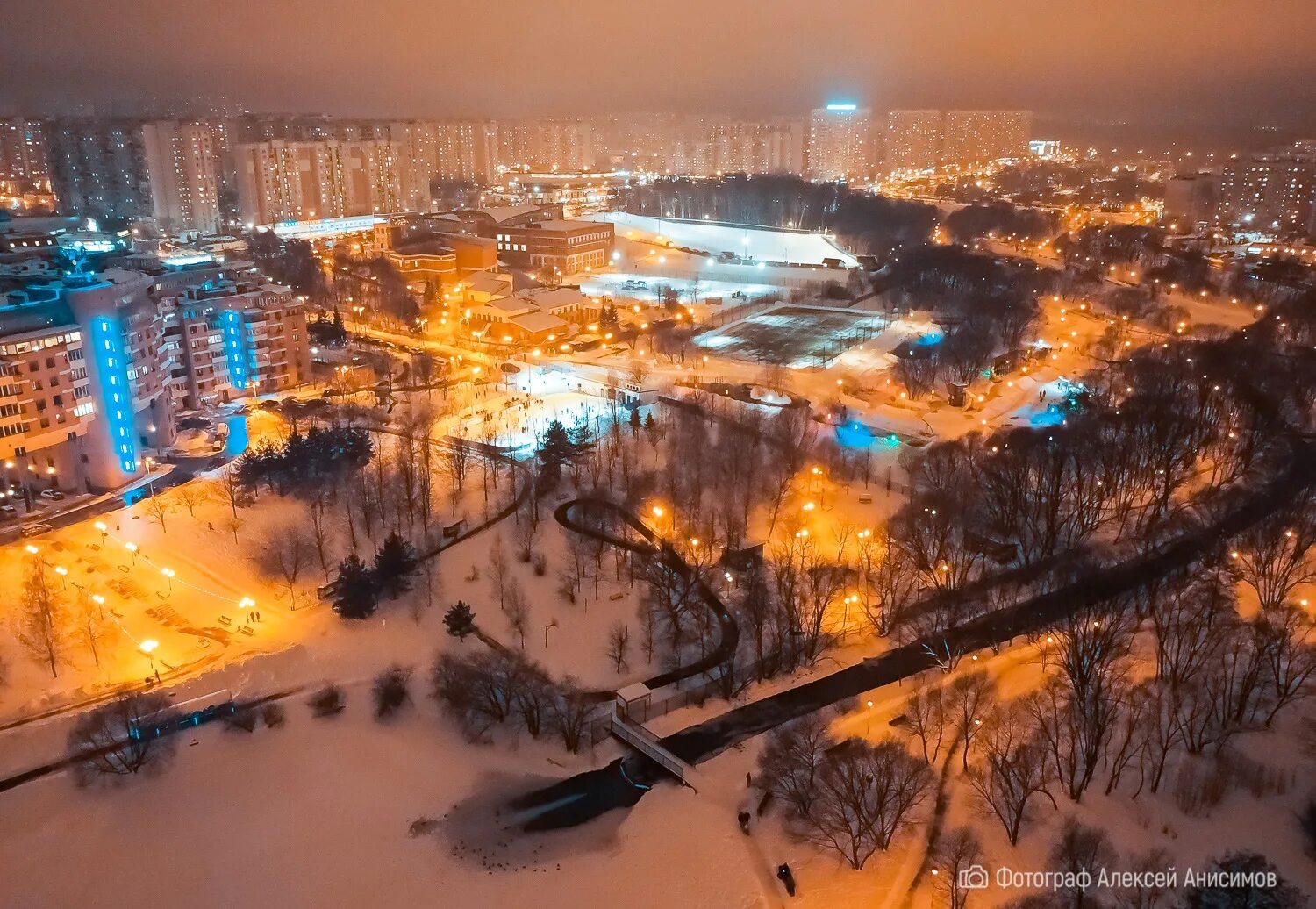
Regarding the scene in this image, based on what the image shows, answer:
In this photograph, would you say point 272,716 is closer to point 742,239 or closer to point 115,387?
point 115,387

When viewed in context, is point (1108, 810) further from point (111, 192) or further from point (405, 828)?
point (111, 192)

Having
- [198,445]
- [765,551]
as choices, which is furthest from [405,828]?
[198,445]

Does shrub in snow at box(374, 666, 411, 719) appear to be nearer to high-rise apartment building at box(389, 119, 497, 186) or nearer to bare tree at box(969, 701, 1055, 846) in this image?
bare tree at box(969, 701, 1055, 846)

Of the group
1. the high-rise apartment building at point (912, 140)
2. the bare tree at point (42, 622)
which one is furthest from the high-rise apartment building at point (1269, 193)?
the bare tree at point (42, 622)

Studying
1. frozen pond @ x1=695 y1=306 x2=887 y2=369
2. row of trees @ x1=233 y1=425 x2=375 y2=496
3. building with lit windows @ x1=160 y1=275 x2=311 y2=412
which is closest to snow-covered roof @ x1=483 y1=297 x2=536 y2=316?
frozen pond @ x1=695 y1=306 x2=887 y2=369

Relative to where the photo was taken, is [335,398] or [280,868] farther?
[335,398]

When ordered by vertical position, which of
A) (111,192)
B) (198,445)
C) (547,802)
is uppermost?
(111,192)

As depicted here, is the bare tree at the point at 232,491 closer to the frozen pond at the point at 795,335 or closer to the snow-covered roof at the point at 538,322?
the snow-covered roof at the point at 538,322
